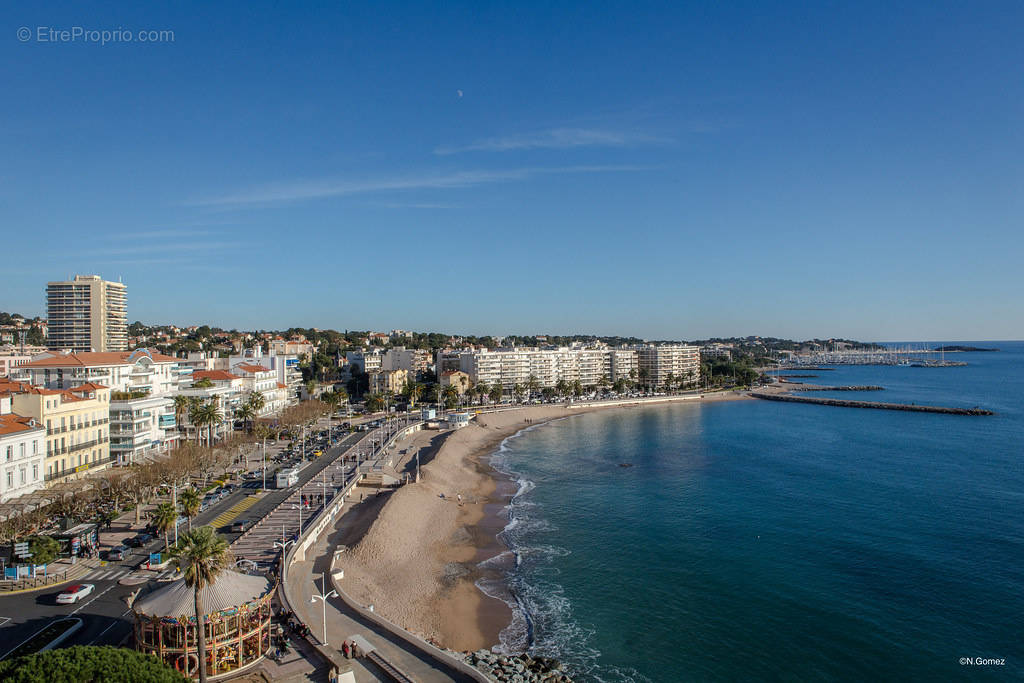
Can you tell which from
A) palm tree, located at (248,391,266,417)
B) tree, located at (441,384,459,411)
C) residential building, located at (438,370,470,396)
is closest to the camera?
palm tree, located at (248,391,266,417)

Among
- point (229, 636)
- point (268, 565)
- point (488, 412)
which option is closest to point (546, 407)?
point (488, 412)

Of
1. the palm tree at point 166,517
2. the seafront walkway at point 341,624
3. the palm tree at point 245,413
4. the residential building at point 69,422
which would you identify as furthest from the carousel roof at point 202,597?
the palm tree at point 245,413

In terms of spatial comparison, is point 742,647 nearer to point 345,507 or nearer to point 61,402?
point 345,507

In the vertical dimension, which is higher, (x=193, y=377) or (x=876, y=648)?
(x=193, y=377)

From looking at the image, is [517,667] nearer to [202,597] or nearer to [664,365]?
[202,597]

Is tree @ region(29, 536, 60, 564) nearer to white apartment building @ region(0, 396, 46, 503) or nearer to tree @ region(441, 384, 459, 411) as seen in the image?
white apartment building @ region(0, 396, 46, 503)

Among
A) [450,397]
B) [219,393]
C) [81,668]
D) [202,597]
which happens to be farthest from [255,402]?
[81,668]

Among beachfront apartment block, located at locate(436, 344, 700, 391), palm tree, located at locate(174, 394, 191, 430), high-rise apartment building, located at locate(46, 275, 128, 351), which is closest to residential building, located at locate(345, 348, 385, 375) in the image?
beachfront apartment block, located at locate(436, 344, 700, 391)
